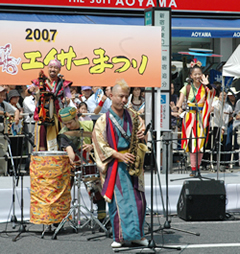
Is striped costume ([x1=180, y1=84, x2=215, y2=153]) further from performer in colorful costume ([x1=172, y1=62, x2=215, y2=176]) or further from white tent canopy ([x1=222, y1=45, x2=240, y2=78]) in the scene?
white tent canopy ([x1=222, y1=45, x2=240, y2=78])

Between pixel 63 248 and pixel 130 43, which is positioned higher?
pixel 130 43

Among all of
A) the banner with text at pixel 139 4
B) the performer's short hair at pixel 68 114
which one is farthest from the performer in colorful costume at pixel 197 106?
the banner with text at pixel 139 4

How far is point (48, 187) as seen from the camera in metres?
6.25

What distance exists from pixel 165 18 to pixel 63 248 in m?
5.15

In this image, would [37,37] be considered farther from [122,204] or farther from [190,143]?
[122,204]

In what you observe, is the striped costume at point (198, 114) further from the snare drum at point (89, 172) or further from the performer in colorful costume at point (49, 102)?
the snare drum at point (89, 172)

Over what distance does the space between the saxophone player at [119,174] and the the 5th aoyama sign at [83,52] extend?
305 centimetres

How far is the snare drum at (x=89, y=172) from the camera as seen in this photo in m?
6.21

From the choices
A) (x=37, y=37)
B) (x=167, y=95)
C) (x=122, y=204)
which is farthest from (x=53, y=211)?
(x=167, y=95)

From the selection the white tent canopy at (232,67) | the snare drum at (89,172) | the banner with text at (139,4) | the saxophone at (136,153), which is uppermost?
the banner with text at (139,4)

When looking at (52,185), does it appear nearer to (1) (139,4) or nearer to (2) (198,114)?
(2) (198,114)

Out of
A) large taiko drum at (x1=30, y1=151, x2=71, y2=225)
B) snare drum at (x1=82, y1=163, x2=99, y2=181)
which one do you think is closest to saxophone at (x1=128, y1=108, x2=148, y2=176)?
snare drum at (x1=82, y1=163, x2=99, y2=181)

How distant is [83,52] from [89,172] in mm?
3061

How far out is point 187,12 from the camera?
15.0 meters
